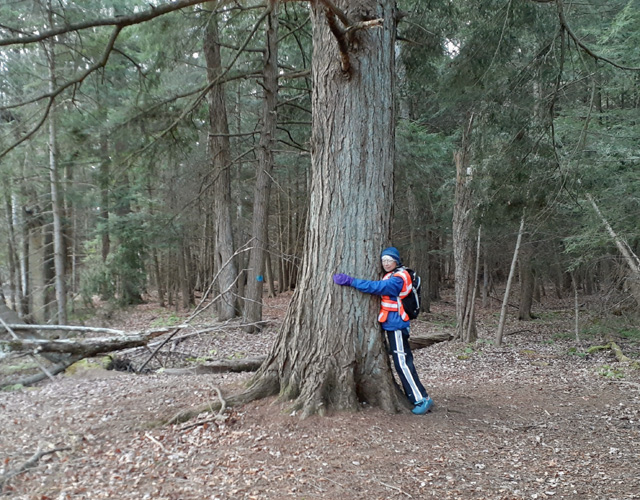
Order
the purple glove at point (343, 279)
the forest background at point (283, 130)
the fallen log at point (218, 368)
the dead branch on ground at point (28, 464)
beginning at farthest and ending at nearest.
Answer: the fallen log at point (218, 368) < the forest background at point (283, 130) < the purple glove at point (343, 279) < the dead branch on ground at point (28, 464)

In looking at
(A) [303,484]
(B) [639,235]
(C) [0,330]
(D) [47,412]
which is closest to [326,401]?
(A) [303,484]

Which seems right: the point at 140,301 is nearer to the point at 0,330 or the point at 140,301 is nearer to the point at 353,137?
the point at 0,330

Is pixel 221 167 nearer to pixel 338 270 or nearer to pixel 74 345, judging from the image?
pixel 74 345

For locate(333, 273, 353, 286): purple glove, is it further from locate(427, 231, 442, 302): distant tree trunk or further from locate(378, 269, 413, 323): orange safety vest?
locate(427, 231, 442, 302): distant tree trunk

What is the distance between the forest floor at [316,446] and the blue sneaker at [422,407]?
10 centimetres

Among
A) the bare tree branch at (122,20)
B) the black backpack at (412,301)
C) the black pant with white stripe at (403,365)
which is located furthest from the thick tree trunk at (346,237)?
the bare tree branch at (122,20)

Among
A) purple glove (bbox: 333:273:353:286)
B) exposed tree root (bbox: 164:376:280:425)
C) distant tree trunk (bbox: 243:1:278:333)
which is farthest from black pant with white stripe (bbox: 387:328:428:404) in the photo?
distant tree trunk (bbox: 243:1:278:333)

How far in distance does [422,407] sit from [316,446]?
1.32 metres

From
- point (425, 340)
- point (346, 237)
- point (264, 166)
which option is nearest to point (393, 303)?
point (346, 237)

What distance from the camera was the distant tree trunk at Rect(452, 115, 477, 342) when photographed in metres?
10.9

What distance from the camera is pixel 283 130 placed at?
39.4ft

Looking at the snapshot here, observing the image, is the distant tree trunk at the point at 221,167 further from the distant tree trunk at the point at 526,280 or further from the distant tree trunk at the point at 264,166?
the distant tree trunk at the point at 526,280

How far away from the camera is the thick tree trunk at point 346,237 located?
4391mm

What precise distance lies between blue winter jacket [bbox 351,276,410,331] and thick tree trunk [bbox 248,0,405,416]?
0.11 m
